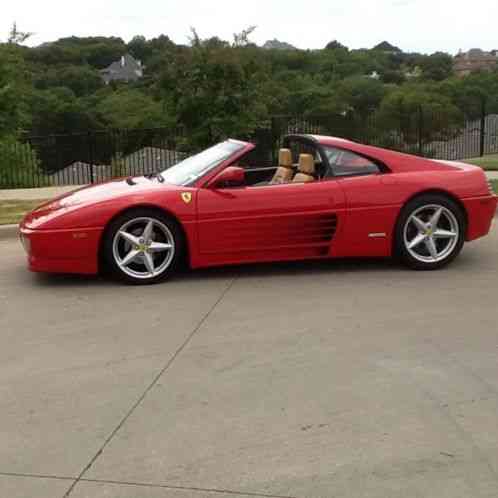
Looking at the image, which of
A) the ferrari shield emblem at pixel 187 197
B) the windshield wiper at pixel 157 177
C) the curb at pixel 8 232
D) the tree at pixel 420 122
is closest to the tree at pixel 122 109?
the tree at pixel 420 122

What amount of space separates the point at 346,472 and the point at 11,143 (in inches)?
518

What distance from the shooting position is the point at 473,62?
274ft

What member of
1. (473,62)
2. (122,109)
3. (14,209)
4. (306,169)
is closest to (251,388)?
(306,169)

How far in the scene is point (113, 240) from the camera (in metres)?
7.07

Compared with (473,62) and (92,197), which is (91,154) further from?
(473,62)

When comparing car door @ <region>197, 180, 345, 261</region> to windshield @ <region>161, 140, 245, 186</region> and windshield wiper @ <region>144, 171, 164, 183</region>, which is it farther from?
windshield wiper @ <region>144, 171, 164, 183</region>

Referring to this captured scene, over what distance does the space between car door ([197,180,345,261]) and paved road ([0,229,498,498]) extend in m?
0.29

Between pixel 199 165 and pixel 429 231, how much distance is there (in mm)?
2253

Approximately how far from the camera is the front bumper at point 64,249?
700 cm

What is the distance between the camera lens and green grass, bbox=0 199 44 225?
33.9ft

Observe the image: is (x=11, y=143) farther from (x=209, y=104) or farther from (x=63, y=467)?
(x=63, y=467)

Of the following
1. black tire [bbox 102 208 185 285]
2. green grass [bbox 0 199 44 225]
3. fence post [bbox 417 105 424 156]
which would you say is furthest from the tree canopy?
black tire [bbox 102 208 185 285]


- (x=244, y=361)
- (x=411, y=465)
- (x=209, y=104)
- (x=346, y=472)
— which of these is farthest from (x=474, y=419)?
(x=209, y=104)

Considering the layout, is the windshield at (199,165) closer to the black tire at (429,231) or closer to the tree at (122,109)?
the black tire at (429,231)
